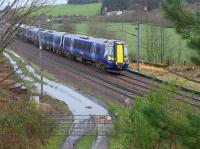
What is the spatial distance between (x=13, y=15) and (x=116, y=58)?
3580 cm

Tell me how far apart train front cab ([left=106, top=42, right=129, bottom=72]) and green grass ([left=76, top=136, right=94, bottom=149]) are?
1940 centimetres

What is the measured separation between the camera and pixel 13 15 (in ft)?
25.0

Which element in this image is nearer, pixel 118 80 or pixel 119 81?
pixel 119 81

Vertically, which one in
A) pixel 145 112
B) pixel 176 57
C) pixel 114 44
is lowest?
pixel 176 57

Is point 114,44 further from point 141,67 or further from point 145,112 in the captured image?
point 145,112

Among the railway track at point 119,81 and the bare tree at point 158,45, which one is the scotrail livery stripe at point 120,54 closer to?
the railway track at point 119,81

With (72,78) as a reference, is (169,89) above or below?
above

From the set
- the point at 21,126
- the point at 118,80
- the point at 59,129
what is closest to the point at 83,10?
A: the point at 118,80

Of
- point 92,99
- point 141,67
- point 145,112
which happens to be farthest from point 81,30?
point 145,112

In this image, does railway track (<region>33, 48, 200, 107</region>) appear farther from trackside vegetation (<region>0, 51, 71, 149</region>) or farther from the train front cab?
trackside vegetation (<region>0, 51, 71, 149</region>)

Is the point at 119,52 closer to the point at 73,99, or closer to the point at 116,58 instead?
the point at 116,58

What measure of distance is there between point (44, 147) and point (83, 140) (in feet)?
7.39

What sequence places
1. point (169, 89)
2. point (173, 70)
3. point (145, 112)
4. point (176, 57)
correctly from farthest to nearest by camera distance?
point (176, 57), point (173, 70), point (169, 89), point (145, 112)

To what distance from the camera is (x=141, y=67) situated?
4797 cm
